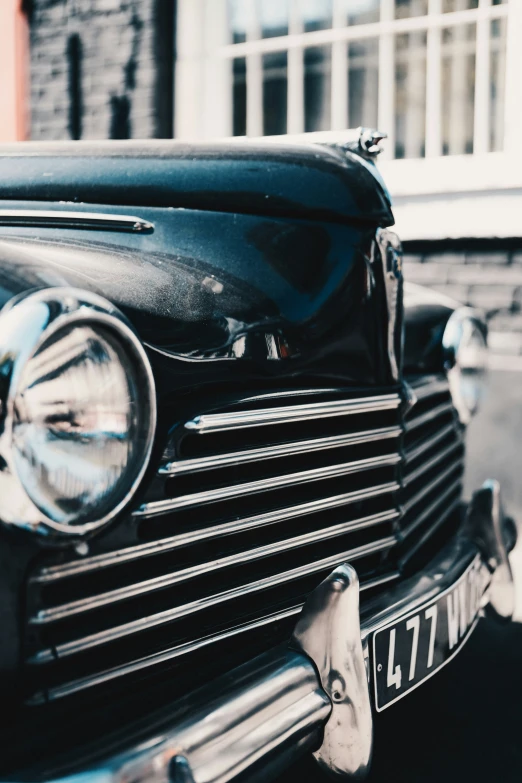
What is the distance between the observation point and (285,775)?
1.98 m

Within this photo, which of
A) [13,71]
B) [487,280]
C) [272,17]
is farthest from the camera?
[13,71]

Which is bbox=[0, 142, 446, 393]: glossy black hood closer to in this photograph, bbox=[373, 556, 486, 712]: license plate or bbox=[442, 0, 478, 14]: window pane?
bbox=[373, 556, 486, 712]: license plate

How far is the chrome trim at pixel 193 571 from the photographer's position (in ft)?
3.80

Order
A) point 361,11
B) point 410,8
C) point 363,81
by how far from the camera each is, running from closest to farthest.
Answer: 1. point 410,8
2. point 361,11
3. point 363,81

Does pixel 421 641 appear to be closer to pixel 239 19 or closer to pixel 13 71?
pixel 239 19

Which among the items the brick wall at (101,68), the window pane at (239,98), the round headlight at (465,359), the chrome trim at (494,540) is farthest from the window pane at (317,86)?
the chrome trim at (494,540)

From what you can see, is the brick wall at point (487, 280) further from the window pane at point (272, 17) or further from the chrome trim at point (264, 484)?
the chrome trim at point (264, 484)

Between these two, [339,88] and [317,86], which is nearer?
[339,88]

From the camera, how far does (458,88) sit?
441 cm

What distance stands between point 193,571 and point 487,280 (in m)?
3.24

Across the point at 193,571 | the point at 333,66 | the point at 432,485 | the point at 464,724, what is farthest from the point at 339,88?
the point at 193,571

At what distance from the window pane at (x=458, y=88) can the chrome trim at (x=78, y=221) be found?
3196mm

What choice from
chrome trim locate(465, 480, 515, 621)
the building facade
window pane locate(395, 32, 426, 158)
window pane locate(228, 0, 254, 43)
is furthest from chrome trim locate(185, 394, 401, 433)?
window pane locate(228, 0, 254, 43)

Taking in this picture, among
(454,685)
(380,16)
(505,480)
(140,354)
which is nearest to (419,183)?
(380,16)
